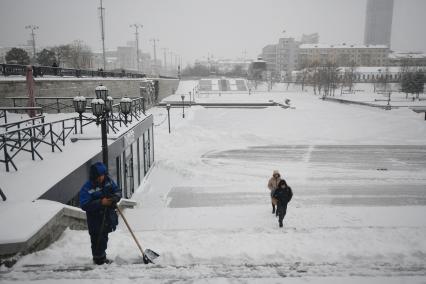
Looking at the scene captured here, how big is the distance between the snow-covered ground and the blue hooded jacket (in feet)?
2.41

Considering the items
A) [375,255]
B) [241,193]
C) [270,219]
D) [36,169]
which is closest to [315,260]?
[375,255]

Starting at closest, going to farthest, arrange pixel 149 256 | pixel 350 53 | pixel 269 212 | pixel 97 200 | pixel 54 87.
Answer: pixel 97 200 → pixel 149 256 → pixel 269 212 → pixel 54 87 → pixel 350 53

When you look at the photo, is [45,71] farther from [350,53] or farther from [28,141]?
[350,53]

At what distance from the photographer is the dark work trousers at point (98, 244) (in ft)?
18.0

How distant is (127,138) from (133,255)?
8.72 meters

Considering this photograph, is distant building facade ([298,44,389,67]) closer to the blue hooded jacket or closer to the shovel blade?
the shovel blade

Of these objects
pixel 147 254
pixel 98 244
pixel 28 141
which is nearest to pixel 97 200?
pixel 98 244

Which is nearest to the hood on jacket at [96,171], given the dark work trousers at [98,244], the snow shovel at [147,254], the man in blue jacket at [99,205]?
the man in blue jacket at [99,205]

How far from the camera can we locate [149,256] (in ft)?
19.1

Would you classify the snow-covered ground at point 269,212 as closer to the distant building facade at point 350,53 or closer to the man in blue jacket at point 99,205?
the man in blue jacket at point 99,205

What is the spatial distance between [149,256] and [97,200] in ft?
4.62

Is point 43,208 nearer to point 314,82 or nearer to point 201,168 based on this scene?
point 201,168

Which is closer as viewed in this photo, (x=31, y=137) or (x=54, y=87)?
(x=31, y=137)

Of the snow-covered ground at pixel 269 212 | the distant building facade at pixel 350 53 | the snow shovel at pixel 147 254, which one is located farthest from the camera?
the distant building facade at pixel 350 53
